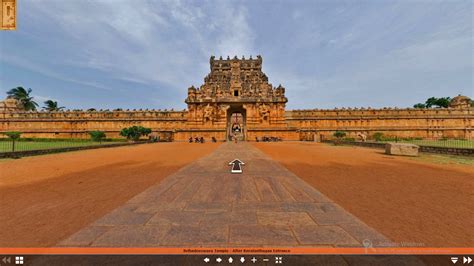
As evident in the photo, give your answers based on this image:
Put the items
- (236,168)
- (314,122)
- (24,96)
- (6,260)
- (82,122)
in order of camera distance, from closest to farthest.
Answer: (6,260), (236,168), (82,122), (314,122), (24,96)

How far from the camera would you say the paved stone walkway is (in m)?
2.68

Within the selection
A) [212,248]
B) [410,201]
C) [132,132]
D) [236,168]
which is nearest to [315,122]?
[132,132]

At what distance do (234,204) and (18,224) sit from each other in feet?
12.4

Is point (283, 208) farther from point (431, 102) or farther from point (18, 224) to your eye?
point (431, 102)

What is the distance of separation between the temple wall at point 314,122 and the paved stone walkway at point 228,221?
37.9 m

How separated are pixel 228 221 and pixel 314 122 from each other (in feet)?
143

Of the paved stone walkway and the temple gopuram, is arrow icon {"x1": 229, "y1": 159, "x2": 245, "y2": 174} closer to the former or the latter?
the paved stone walkway

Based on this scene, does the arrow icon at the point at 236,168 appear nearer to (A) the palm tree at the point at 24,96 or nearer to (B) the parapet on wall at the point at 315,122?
(B) the parapet on wall at the point at 315,122

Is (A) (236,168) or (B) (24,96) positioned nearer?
(A) (236,168)

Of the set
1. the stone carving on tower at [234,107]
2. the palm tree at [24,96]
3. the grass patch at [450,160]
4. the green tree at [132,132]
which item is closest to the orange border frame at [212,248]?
the grass patch at [450,160]

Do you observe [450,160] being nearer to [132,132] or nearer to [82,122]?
[132,132]

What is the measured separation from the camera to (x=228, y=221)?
10.8 ft

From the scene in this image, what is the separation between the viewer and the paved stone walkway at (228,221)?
2.68 m

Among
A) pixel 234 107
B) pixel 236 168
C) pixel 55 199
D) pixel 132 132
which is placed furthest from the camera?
pixel 234 107
